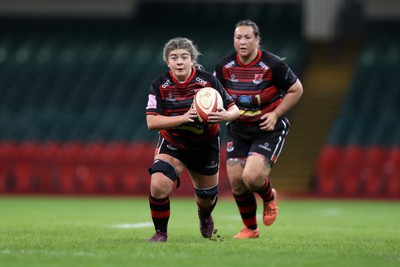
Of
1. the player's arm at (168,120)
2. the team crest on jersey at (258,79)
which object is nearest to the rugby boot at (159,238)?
the player's arm at (168,120)

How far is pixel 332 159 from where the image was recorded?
21.4 m

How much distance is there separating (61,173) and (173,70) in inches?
550

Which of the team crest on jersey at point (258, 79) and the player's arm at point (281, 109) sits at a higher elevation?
the team crest on jersey at point (258, 79)

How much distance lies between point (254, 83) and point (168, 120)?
151cm

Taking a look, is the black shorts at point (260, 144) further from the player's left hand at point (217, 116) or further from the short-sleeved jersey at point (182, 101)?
the player's left hand at point (217, 116)

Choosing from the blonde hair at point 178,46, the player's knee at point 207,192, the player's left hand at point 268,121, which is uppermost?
the blonde hair at point 178,46

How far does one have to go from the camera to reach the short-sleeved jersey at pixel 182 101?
28.8 ft

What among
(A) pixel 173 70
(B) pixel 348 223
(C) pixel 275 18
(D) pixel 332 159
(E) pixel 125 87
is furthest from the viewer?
(C) pixel 275 18

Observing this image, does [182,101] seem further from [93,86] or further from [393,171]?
[93,86]

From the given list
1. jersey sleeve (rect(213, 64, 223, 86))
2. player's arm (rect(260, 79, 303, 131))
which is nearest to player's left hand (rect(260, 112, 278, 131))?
player's arm (rect(260, 79, 303, 131))

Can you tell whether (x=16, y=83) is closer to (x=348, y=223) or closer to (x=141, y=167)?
(x=141, y=167)

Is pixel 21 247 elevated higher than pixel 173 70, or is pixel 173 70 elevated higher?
pixel 173 70

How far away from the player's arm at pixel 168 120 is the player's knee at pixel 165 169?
1.20 ft

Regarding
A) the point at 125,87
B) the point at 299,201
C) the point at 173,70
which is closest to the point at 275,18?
the point at 125,87
